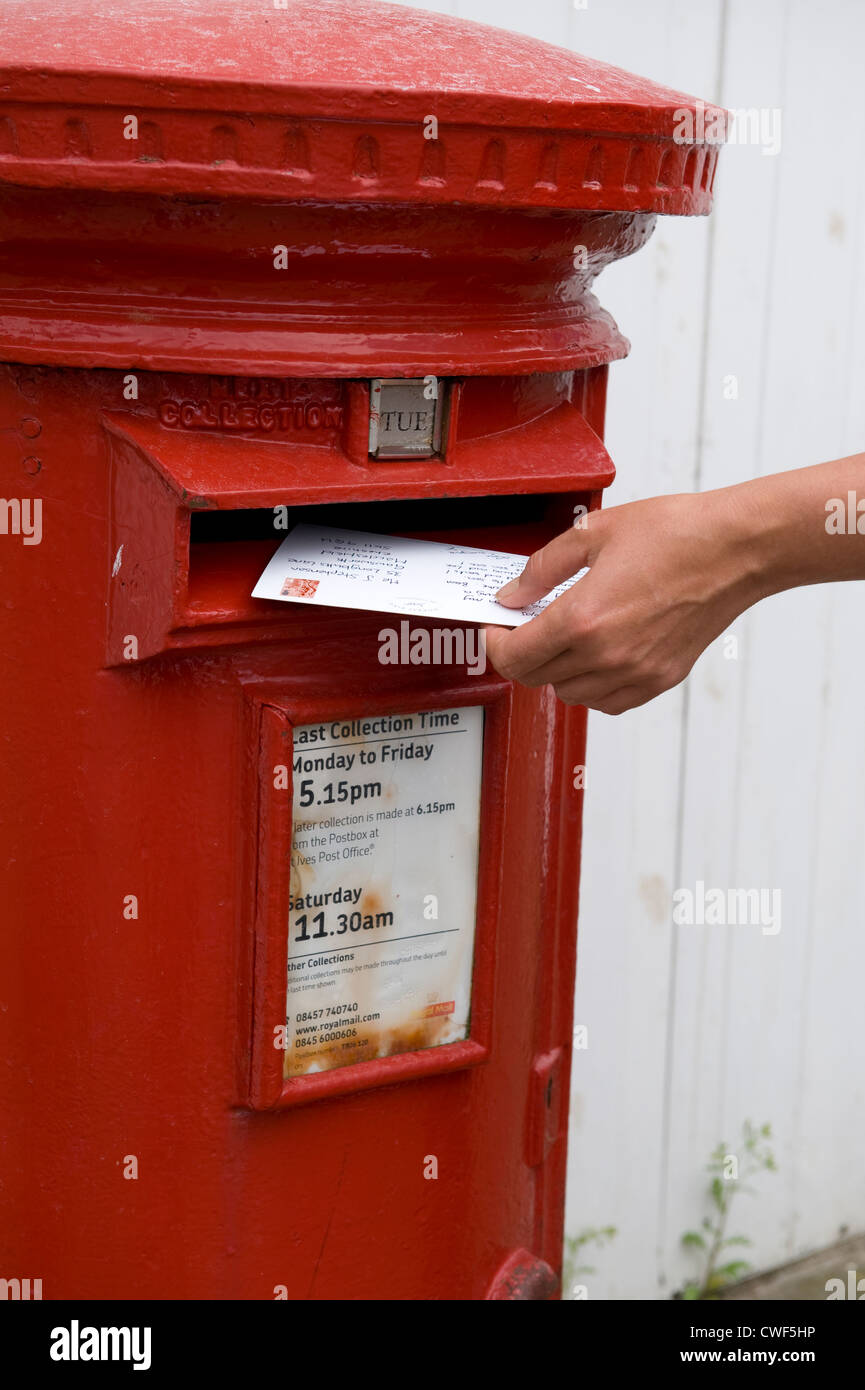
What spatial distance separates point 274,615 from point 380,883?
330 mm

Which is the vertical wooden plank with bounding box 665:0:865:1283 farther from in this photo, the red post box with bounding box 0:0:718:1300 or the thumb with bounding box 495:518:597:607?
the thumb with bounding box 495:518:597:607

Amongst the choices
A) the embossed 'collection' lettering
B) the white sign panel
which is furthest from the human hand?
the embossed 'collection' lettering

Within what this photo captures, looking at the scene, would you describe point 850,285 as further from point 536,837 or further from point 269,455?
point 269,455

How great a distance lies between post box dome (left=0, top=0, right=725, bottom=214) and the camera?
121 cm

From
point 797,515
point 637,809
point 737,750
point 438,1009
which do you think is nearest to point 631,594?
point 797,515

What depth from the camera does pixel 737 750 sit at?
3.07 meters

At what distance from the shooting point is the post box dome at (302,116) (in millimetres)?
1214

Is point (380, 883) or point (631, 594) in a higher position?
point (631, 594)

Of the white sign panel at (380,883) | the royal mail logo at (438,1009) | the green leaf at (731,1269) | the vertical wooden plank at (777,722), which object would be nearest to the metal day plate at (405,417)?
the white sign panel at (380,883)

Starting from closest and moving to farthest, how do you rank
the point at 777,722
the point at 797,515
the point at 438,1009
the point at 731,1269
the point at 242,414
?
the point at 242,414
the point at 797,515
the point at 438,1009
the point at 777,722
the point at 731,1269

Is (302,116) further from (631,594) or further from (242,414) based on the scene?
(631,594)

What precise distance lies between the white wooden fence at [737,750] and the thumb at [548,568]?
4.27ft

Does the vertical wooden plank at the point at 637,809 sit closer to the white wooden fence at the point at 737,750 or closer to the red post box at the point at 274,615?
the white wooden fence at the point at 737,750

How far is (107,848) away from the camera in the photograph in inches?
58.1
